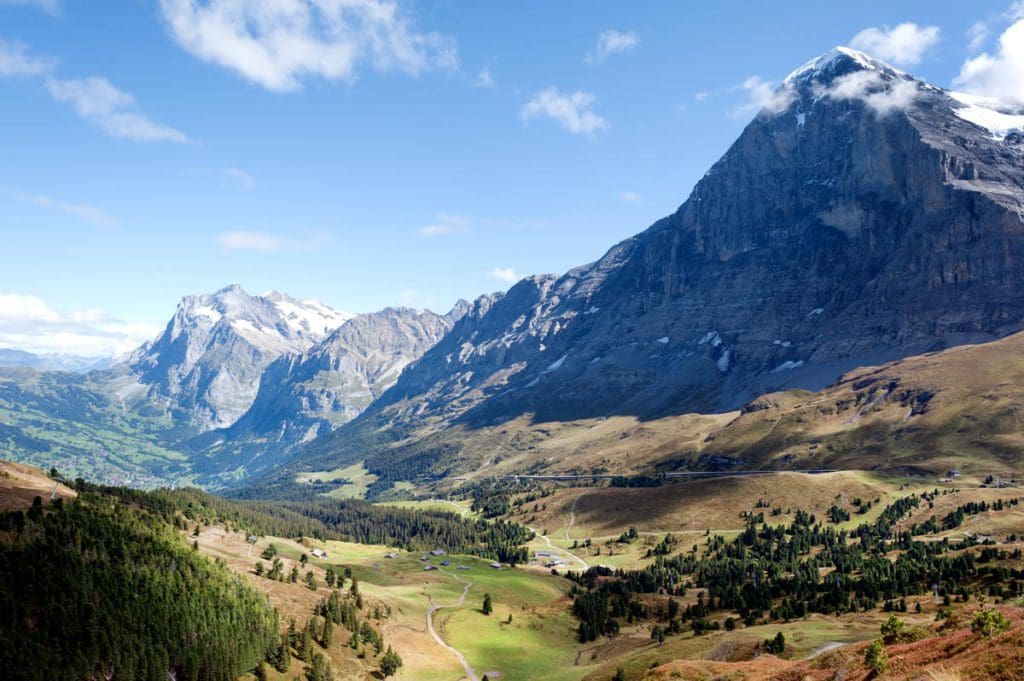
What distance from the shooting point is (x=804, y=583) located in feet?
498

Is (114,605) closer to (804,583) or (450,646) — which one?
(450,646)

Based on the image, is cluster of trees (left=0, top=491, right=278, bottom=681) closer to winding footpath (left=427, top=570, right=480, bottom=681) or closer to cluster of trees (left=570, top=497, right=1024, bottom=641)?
winding footpath (left=427, top=570, right=480, bottom=681)

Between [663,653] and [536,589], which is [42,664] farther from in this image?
[536,589]

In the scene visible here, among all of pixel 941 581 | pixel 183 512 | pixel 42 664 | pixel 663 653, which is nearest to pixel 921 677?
pixel 663 653

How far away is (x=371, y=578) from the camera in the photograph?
187 meters

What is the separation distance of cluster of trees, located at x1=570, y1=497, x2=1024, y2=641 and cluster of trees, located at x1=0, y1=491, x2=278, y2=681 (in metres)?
75.5

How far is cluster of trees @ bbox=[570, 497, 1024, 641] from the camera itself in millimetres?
128750

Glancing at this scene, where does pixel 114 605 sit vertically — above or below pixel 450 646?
above

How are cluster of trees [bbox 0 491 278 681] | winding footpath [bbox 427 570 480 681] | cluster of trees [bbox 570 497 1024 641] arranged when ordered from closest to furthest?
cluster of trees [bbox 0 491 278 681] → winding footpath [bbox 427 570 480 681] → cluster of trees [bbox 570 497 1024 641]

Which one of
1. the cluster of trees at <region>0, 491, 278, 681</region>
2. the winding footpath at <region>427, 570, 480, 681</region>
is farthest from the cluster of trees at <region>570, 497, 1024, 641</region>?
the cluster of trees at <region>0, 491, 278, 681</region>

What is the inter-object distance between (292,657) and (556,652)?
177 ft

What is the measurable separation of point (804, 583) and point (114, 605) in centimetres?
13855

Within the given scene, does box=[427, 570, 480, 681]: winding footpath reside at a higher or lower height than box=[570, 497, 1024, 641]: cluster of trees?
lower

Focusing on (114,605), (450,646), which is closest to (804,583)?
(450,646)
